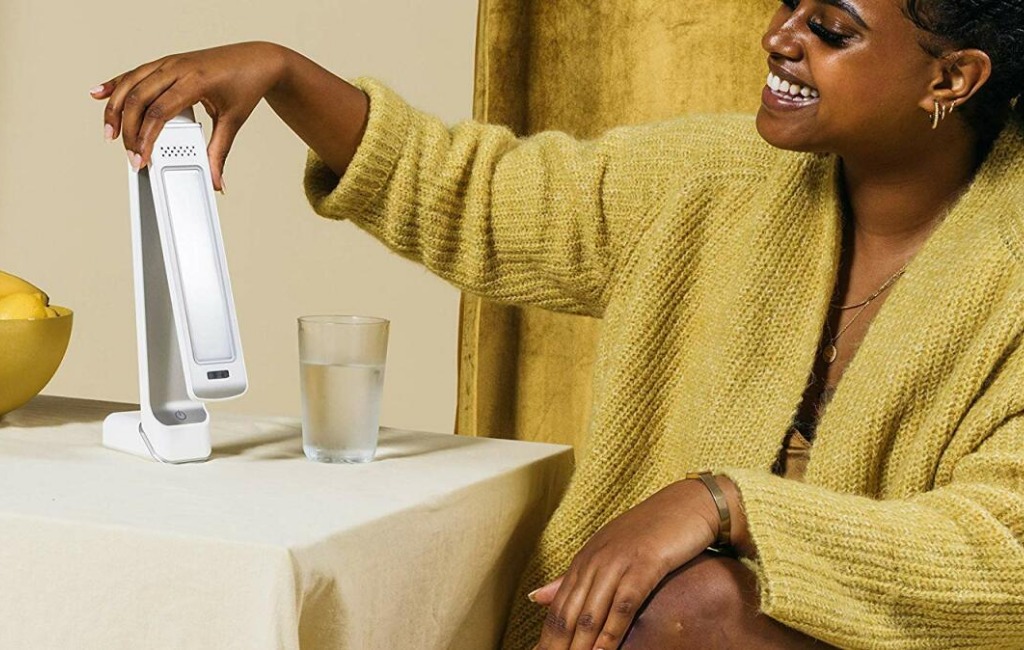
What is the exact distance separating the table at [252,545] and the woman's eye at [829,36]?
419 millimetres

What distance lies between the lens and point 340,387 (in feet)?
3.58

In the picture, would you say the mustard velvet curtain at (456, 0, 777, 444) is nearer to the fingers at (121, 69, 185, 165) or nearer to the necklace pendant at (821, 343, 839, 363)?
the necklace pendant at (821, 343, 839, 363)

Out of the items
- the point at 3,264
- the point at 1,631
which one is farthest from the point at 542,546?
the point at 3,264

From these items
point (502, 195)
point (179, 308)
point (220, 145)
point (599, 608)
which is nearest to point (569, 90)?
point (502, 195)

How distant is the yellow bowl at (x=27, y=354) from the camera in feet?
3.77

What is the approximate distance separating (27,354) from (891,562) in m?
0.68

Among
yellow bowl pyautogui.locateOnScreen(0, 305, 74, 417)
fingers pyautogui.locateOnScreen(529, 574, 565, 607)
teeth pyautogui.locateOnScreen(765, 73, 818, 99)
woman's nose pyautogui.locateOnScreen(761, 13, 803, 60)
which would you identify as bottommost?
fingers pyautogui.locateOnScreen(529, 574, 565, 607)

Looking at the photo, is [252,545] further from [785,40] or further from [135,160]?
[785,40]

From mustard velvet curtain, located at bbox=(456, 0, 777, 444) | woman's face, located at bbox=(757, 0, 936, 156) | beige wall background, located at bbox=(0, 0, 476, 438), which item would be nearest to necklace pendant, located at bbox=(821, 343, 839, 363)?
woman's face, located at bbox=(757, 0, 936, 156)

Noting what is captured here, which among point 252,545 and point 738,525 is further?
point 738,525

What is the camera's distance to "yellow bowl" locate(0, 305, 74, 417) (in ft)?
3.77

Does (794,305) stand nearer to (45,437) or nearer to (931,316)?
(931,316)

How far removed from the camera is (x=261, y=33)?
247 centimetres

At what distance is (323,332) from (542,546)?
27 centimetres
